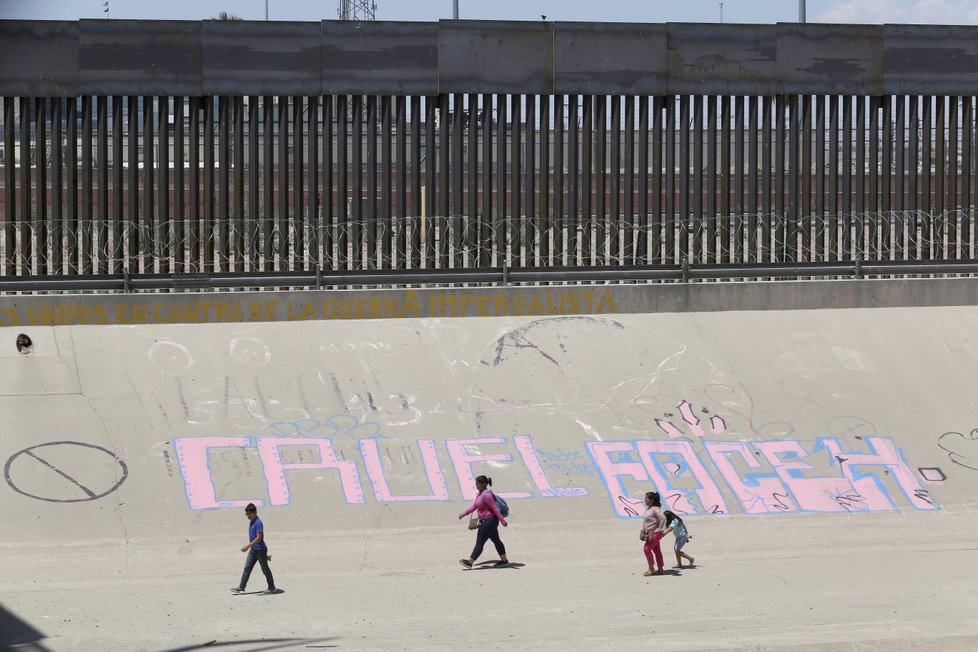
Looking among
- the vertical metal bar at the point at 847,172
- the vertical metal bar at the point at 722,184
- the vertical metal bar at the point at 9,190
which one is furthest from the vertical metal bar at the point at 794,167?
the vertical metal bar at the point at 9,190

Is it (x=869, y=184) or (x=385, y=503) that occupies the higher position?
(x=869, y=184)

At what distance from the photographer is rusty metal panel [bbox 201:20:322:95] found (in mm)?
22703

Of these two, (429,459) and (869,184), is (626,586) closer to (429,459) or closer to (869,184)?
(429,459)

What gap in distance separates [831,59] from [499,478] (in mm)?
11727

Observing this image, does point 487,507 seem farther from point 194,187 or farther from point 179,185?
point 179,185

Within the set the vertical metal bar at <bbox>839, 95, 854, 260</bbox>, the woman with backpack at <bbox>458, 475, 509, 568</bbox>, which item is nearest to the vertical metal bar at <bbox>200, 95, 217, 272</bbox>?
the woman with backpack at <bbox>458, 475, 509, 568</bbox>

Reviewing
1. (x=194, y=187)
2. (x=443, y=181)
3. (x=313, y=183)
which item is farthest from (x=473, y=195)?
(x=194, y=187)

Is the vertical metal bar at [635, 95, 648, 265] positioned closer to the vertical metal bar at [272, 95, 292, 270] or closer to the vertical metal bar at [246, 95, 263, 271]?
the vertical metal bar at [272, 95, 292, 270]

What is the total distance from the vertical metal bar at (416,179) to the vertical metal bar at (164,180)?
4317 millimetres

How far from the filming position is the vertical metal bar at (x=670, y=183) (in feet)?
78.7

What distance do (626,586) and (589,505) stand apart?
2706mm

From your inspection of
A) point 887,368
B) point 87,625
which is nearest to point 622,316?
point 887,368

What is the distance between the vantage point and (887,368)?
20.8 meters

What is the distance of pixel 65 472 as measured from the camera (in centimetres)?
1716
